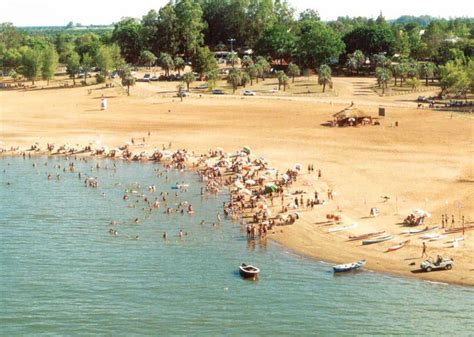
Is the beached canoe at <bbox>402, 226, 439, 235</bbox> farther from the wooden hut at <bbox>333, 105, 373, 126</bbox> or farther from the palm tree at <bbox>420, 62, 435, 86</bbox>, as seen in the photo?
the palm tree at <bbox>420, 62, 435, 86</bbox>

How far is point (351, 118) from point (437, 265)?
55803 millimetres

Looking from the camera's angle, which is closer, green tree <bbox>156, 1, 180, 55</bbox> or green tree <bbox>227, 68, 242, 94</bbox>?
green tree <bbox>227, 68, 242, 94</bbox>

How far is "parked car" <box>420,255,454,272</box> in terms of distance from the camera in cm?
4766

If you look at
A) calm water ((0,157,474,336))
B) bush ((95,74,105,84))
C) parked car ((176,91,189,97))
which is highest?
bush ((95,74,105,84))

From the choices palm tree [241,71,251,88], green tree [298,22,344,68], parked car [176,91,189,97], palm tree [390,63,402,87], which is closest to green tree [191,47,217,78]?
palm tree [241,71,251,88]

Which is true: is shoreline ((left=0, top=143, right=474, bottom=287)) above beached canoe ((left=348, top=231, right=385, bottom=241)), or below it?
below

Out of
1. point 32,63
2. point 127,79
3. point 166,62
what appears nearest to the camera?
point 127,79

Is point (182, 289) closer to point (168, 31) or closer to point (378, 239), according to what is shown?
point (378, 239)

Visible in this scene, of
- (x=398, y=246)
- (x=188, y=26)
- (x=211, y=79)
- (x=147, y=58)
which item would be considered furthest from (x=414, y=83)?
(x=398, y=246)

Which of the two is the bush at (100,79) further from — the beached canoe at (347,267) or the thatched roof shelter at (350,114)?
the beached canoe at (347,267)

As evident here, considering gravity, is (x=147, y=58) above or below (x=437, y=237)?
above

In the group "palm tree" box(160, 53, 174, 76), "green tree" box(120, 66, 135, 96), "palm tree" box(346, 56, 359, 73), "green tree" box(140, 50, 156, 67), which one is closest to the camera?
"green tree" box(120, 66, 135, 96)

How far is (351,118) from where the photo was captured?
10194 centimetres

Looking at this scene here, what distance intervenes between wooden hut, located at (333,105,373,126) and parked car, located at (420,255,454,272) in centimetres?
5510
